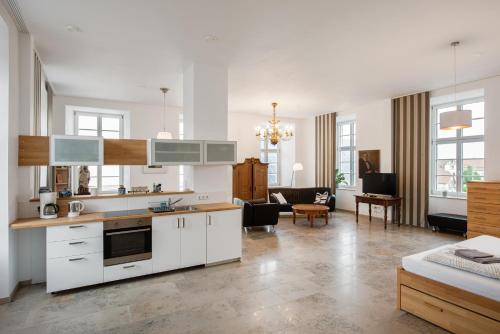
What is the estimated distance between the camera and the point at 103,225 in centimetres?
341

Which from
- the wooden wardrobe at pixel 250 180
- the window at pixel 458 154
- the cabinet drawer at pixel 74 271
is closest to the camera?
the cabinet drawer at pixel 74 271

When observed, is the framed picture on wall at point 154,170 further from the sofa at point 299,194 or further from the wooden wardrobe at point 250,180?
the sofa at point 299,194

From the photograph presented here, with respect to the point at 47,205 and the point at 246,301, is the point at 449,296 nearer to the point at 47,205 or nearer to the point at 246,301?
the point at 246,301

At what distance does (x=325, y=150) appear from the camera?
9.43 m

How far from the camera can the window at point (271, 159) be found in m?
9.87

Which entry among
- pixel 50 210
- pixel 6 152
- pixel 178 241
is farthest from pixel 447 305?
pixel 6 152

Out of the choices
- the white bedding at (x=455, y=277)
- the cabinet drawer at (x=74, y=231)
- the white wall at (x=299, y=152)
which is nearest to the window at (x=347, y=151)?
the white wall at (x=299, y=152)

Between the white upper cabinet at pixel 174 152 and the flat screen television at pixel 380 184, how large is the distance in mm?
4954

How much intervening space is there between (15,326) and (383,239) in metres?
5.74

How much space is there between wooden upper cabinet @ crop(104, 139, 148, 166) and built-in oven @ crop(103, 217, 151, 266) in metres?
0.94

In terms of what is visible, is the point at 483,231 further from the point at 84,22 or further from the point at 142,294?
the point at 84,22

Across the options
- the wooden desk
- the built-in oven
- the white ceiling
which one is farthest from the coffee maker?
the wooden desk

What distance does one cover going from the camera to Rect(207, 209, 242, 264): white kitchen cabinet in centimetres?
409

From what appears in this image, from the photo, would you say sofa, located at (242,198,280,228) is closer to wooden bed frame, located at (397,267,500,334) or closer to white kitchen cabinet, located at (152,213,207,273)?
white kitchen cabinet, located at (152,213,207,273)
